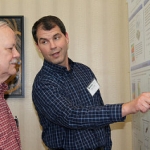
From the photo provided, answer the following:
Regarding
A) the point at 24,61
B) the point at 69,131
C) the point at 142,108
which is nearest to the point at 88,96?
the point at 69,131

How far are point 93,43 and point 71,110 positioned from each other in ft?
3.98

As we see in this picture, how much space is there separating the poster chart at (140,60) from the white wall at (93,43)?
0.40 m

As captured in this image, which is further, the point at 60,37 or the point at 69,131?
the point at 60,37

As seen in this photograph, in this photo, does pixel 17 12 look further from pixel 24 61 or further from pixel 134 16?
pixel 134 16

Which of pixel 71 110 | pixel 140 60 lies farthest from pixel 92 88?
pixel 71 110

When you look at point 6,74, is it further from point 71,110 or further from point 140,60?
point 140,60

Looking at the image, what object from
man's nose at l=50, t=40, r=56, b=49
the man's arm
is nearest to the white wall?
man's nose at l=50, t=40, r=56, b=49

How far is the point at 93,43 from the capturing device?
2344mm

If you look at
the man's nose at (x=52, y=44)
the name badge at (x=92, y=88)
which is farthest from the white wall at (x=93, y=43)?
the man's nose at (x=52, y=44)

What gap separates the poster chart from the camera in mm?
1557

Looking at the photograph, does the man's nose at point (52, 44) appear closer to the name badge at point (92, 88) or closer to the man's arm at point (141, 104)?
the name badge at point (92, 88)

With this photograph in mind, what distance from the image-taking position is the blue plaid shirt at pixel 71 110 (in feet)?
3.97

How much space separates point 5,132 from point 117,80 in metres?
1.33

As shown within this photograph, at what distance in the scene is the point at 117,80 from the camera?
2.34 meters
